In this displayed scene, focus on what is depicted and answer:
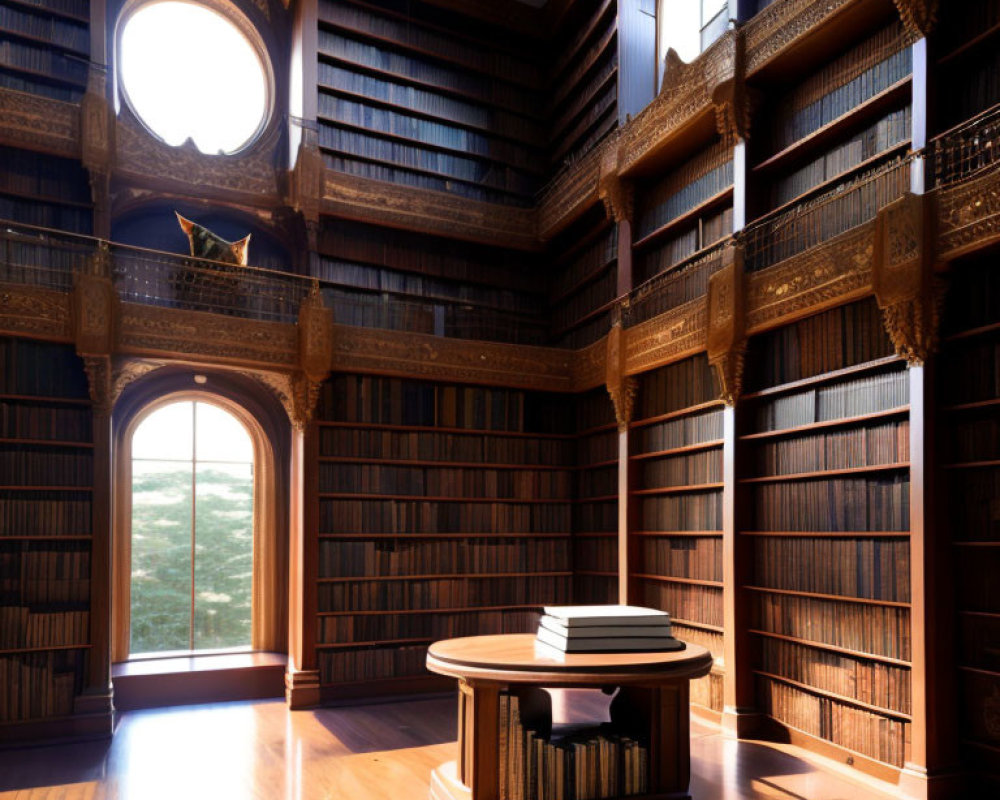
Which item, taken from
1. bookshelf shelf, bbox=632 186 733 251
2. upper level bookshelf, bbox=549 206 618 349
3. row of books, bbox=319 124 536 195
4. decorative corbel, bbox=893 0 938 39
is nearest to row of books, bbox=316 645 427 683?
upper level bookshelf, bbox=549 206 618 349

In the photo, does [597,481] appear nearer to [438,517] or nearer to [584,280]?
[438,517]

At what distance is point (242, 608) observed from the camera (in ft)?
23.8

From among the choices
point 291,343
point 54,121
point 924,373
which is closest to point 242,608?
point 291,343

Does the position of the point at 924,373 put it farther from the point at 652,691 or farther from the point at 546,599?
the point at 546,599

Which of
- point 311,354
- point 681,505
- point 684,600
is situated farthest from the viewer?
point 311,354

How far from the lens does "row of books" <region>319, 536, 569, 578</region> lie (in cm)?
671

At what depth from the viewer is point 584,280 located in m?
7.68

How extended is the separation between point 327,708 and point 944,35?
593 cm

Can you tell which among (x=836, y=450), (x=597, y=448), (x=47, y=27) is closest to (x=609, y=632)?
(x=836, y=450)

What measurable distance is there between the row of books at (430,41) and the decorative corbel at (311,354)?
2.76m

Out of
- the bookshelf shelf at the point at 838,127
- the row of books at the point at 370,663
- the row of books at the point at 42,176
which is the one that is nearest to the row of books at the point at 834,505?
the bookshelf shelf at the point at 838,127

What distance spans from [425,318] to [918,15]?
13.9 feet

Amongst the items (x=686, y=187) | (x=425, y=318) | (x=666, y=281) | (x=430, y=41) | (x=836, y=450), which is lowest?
(x=836, y=450)

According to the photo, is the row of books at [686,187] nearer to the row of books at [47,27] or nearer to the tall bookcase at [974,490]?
the tall bookcase at [974,490]
